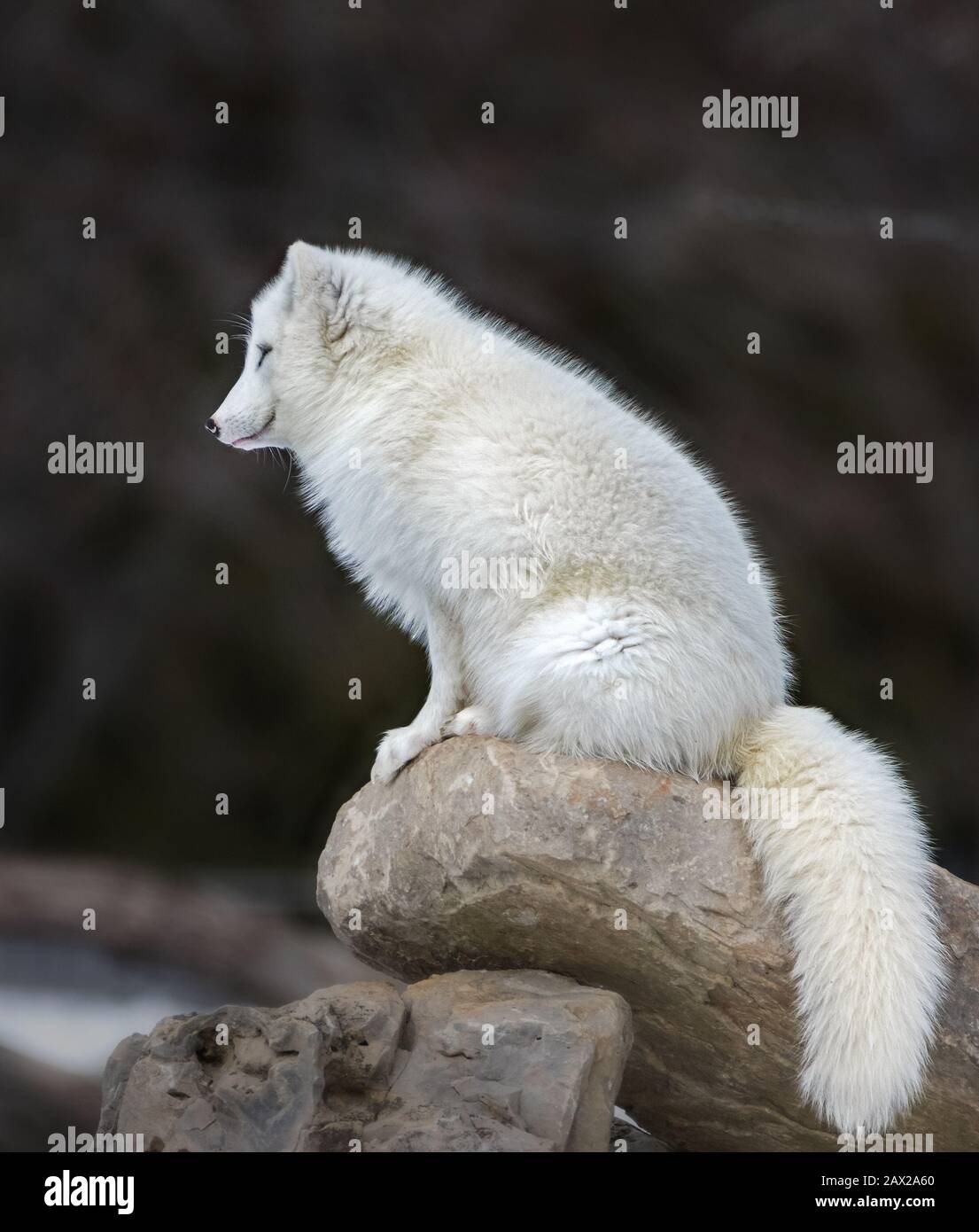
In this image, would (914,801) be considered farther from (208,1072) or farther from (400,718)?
(400,718)

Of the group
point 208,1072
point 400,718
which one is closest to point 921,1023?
point 208,1072

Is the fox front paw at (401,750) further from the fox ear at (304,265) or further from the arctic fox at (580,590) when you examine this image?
the fox ear at (304,265)

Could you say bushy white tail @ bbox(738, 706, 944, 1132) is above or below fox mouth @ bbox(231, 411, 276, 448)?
below

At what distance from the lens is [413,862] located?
121 inches

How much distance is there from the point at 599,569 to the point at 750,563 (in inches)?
17.8

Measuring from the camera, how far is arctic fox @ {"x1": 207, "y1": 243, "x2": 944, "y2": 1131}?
2.73 metres

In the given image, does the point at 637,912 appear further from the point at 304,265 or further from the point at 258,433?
the point at 304,265

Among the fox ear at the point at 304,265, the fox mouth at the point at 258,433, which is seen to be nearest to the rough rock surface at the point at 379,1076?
the fox mouth at the point at 258,433

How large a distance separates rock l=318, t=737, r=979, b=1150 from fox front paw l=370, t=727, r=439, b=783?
28 mm

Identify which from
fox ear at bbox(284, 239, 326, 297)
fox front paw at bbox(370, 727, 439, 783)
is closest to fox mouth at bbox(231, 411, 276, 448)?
fox ear at bbox(284, 239, 326, 297)

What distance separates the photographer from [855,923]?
8.93 feet

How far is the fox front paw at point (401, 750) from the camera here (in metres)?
3.21

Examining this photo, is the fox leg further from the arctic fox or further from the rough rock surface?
the rough rock surface

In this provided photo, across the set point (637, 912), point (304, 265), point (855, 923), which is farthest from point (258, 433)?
point (855, 923)
